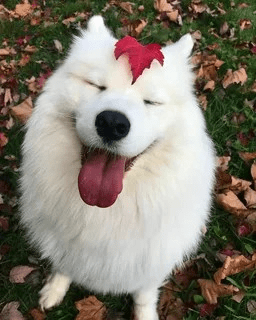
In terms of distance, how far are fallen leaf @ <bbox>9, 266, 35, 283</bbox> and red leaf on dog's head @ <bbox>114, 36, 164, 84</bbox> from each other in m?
1.87

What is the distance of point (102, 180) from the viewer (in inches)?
73.3

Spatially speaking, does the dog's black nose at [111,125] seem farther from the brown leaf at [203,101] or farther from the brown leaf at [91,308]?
the brown leaf at [203,101]

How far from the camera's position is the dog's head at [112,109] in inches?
68.8

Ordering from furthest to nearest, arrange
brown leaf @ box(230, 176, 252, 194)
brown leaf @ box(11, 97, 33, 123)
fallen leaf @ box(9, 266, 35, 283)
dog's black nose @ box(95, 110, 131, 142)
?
brown leaf @ box(11, 97, 33, 123) → brown leaf @ box(230, 176, 252, 194) → fallen leaf @ box(9, 266, 35, 283) → dog's black nose @ box(95, 110, 131, 142)

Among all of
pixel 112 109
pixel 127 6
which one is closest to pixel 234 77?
pixel 127 6

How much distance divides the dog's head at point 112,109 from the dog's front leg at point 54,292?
116 centimetres

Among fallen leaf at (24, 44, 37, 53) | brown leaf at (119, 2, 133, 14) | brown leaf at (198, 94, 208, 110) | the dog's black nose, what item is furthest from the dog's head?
brown leaf at (119, 2, 133, 14)

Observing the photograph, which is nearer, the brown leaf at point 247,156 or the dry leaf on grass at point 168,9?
the brown leaf at point 247,156

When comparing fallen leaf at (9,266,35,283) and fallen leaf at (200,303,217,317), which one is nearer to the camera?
fallen leaf at (200,303,217,317)

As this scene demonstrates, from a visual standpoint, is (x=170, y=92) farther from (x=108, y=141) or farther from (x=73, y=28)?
(x=73, y=28)

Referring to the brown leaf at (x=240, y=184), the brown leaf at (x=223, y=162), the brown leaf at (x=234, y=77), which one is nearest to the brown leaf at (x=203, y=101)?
the brown leaf at (x=234, y=77)

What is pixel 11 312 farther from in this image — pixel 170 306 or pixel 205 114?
pixel 205 114

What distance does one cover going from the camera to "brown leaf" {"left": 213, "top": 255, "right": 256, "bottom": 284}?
2.83 metres

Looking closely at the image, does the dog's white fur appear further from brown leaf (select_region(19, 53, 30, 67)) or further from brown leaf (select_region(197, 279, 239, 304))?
brown leaf (select_region(19, 53, 30, 67))
